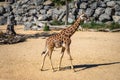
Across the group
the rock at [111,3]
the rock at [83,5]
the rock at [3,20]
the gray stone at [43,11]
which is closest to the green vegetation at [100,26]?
the rock at [111,3]

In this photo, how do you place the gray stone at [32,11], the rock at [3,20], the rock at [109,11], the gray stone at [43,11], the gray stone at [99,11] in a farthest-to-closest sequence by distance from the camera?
the gray stone at [32,11], the gray stone at [43,11], the rock at [3,20], the gray stone at [99,11], the rock at [109,11]

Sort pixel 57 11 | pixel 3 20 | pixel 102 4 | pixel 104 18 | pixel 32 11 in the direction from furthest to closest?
pixel 32 11, pixel 3 20, pixel 57 11, pixel 102 4, pixel 104 18

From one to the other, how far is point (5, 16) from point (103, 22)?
1249 centimetres

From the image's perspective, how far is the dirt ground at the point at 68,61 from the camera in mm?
12453

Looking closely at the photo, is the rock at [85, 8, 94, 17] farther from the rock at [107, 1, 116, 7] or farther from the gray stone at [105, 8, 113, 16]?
the rock at [107, 1, 116, 7]

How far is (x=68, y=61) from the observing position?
14.9 m

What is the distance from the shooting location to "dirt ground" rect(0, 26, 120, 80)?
12.5 m

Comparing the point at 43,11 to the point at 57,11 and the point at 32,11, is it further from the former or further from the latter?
the point at 57,11

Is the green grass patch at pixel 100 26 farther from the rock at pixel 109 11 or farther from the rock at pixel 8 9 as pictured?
the rock at pixel 8 9

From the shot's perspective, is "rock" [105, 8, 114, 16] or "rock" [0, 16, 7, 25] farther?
"rock" [0, 16, 7, 25]

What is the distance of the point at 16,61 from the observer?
14945mm

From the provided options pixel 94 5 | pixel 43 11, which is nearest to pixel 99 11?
pixel 94 5

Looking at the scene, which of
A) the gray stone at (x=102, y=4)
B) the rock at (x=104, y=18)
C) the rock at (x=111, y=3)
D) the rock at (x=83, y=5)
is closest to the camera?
the rock at (x=104, y=18)

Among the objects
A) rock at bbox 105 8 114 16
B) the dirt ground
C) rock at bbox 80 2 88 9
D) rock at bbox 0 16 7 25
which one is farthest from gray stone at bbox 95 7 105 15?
the dirt ground
